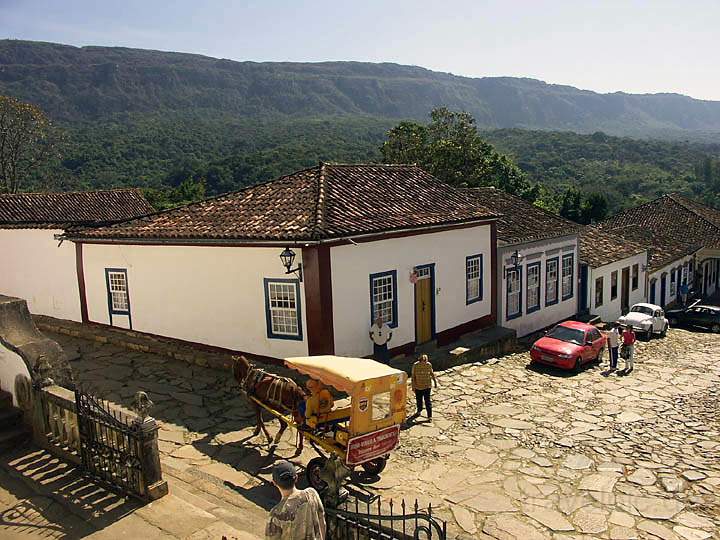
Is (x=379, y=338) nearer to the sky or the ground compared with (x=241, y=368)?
nearer to the ground

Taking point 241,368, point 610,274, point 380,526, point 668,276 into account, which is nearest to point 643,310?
point 610,274

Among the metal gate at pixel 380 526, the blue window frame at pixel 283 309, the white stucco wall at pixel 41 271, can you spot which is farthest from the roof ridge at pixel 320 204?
the white stucco wall at pixel 41 271

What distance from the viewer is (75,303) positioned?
18.3 m

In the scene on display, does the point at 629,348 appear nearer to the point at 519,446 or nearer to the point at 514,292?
the point at 514,292

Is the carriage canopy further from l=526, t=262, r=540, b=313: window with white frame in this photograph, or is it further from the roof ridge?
l=526, t=262, r=540, b=313: window with white frame

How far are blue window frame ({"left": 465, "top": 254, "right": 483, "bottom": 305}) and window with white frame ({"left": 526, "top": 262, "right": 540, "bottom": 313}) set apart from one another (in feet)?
11.9

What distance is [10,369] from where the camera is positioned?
9062 mm

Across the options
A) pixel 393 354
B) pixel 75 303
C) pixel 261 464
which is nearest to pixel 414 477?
pixel 261 464

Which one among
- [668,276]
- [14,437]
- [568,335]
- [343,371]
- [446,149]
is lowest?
[668,276]

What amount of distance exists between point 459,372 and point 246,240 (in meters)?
6.11

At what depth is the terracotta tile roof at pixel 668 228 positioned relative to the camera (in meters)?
33.5

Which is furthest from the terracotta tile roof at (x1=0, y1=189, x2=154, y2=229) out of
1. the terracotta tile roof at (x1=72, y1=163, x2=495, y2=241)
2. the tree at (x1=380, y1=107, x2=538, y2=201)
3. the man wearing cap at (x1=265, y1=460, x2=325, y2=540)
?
the man wearing cap at (x1=265, y1=460, x2=325, y2=540)

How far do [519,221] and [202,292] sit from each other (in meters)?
12.3

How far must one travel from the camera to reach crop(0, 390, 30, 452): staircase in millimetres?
8716
